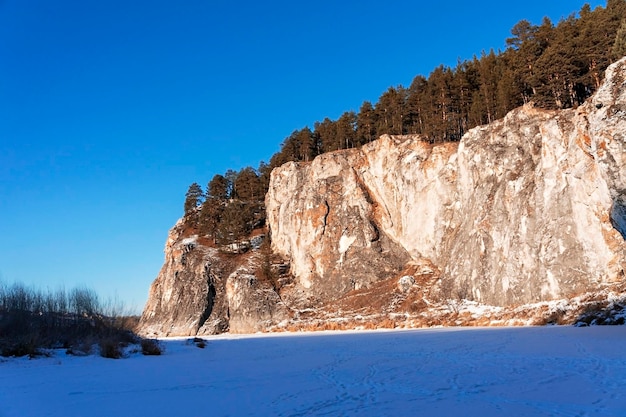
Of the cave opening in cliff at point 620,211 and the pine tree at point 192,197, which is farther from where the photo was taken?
the pine tree at point 192,197

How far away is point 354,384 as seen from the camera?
1022 cm

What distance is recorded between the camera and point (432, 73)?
57719 mm

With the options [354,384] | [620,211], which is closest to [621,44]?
[620,211]

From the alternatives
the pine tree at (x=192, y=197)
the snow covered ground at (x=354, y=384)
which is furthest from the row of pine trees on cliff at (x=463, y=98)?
the snow covered ground at (x=354, y=384)

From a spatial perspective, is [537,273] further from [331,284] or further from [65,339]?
[65,339]

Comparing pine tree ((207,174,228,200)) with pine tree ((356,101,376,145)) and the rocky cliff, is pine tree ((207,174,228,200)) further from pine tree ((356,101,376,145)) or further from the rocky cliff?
pine tree ((356,101,376,145))

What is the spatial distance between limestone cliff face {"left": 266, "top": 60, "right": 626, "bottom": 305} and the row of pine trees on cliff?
486cm

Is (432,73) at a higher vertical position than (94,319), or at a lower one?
higher

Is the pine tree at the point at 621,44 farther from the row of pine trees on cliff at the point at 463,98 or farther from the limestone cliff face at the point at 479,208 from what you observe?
the limestone cliff face at the point at 479,208

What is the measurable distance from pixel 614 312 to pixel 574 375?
51.2 ft

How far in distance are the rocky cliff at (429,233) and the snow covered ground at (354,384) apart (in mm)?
12532

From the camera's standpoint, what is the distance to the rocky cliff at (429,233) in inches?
1051

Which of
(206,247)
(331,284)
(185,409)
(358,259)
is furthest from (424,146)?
(185,409)

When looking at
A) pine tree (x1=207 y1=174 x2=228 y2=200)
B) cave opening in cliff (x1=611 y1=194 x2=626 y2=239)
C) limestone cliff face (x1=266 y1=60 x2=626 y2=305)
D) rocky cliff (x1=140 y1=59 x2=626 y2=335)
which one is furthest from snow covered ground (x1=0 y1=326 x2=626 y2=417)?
pine tree (x1=207 y1=174 x2=228 y2=200)
